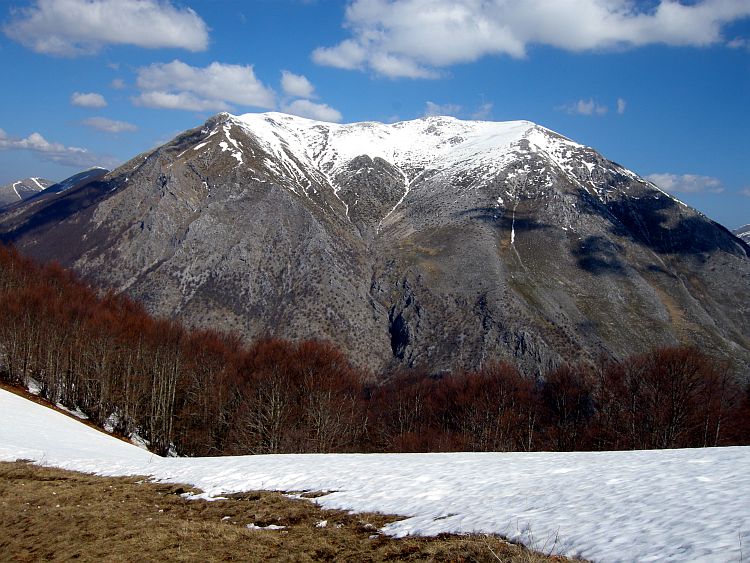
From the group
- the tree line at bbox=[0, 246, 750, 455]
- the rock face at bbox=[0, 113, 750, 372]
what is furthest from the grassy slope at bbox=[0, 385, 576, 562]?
the rock face at bbox=[0, 113, 750, 372]

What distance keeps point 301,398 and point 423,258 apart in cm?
9803

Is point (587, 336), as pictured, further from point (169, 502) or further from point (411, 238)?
point (169, 502)

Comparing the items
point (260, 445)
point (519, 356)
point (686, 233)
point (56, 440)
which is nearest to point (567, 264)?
point (519, 356)

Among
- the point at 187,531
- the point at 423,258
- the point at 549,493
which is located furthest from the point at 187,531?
the point at 423,258

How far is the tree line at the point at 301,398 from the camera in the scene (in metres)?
50.6

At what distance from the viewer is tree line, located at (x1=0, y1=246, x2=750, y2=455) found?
166 feet

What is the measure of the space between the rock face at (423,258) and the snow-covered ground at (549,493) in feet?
327

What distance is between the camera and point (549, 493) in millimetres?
12602

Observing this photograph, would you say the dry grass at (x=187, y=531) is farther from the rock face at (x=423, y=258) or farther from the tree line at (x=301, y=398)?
the rock face at (x=423, y=258)

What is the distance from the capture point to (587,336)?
121750 mm

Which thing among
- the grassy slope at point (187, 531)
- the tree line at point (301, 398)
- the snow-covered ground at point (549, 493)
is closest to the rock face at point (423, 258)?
the tree line at point (301, 398)

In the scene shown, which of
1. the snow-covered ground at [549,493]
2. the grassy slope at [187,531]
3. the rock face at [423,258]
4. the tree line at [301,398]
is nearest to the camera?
the snow-covered ground at [549,493]

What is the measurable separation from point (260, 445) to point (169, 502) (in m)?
37.6

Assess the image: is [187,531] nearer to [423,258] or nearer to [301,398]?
[301,398]
